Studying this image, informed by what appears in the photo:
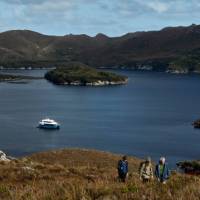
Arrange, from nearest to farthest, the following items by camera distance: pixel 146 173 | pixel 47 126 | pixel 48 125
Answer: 1. pixel 146 173
2. pixel 47 126
3. pixel 48 125

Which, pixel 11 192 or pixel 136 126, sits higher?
pixel 11 192

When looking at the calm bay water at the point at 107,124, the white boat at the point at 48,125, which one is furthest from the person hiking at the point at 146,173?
the white boat at the point at 48,125

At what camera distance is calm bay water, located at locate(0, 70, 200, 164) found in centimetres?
8875

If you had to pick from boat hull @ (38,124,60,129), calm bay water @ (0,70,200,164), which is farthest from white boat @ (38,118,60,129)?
calm bay water @ (0,70,200,164)

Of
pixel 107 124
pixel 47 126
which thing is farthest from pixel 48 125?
pixel 107 124

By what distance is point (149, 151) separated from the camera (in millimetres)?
85000

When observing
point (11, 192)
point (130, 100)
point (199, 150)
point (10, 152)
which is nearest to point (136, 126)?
point (199, 150)

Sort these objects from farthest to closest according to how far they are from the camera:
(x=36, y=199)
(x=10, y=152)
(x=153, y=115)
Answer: (x=153, y=115) → (x=10, y=152) → (x=36, y=199)

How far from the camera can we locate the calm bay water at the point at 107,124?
291 ft

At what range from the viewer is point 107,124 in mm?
118188

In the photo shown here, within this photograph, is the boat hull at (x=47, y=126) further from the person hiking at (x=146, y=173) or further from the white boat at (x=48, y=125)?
the person hiking at (x=146, y=173)

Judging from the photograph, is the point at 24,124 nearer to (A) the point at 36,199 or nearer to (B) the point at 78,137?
(B) the point at 78,137

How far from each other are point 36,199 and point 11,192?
114 centimetres

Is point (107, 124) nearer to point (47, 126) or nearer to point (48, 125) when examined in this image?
point (48, 125)
